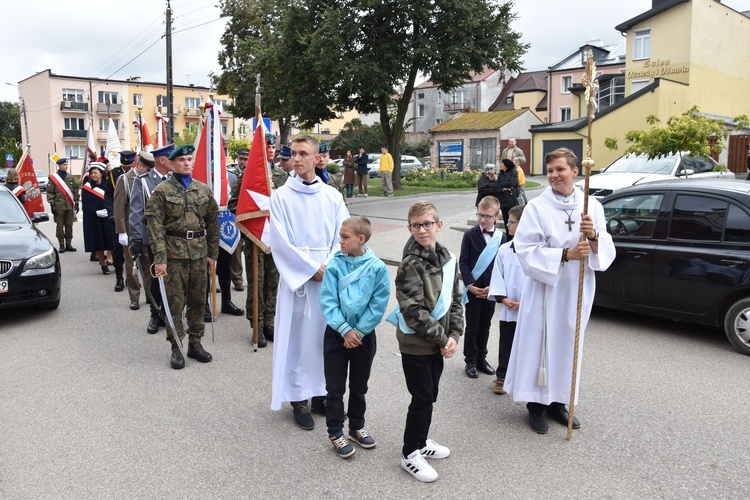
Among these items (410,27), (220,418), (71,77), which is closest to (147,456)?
(220,418)

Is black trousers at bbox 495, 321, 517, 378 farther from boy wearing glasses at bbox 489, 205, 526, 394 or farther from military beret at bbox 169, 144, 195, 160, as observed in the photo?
military beret at bbox 169, 144, 195, 160

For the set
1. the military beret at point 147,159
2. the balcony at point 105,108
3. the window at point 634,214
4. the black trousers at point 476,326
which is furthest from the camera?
the balcony at point 105,108

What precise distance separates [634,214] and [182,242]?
16.5 ft

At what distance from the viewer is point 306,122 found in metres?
27.8

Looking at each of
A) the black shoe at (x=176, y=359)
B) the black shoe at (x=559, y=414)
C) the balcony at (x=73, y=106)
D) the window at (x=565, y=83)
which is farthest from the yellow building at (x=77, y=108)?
the black shoe at (x=559, y=414)

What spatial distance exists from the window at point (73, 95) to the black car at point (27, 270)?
72.8 meters

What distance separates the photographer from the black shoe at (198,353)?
6.31 metres

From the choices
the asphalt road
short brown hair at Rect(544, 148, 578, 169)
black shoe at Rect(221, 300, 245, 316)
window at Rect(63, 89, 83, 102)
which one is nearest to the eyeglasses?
short brown hair at Rect(544, 148, 578, 169)

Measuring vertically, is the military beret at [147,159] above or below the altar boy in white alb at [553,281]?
above

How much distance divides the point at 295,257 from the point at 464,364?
2.23m

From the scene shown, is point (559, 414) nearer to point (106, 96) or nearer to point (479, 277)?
point (479, 277)

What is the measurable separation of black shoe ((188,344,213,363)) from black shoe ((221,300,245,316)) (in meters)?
1.95

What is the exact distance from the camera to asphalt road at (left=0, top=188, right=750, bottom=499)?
12.5 feet

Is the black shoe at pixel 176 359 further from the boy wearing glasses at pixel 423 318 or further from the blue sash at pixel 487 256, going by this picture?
the boy wearing glasses at pixel 423 318
